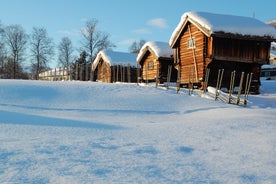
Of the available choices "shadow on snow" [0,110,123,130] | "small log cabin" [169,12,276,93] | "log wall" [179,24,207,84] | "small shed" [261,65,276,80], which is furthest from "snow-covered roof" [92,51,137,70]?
"shadow on snow" [0,110,123,130]

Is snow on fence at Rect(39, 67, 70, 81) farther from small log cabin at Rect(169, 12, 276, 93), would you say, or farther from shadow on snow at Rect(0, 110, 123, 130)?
shadow on snow at Rect(0, 110, 123, 130)

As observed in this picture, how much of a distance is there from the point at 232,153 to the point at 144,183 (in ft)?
6.77

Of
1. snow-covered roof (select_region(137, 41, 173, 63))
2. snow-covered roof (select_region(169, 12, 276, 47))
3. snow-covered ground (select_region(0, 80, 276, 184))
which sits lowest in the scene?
snow-covered ground (select_region(0, 80, 276, 184))

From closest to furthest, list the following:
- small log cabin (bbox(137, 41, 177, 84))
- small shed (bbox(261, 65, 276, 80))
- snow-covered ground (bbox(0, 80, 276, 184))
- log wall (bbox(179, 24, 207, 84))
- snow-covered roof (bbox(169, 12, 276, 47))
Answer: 1. snow-covered ground (bbox(0, 80, 276, 184))
2. snow-covered roof (bbox(169, 12, 276, 47))
3. log wall (bbox(179, 24, 207, 84))
4. small log cabin (bbox(137, 41, 177, 84))
5. small shed (bbox(261, 65, 276, 80))

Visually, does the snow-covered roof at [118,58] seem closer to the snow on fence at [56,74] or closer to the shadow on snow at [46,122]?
the snow on fence at [56,74]

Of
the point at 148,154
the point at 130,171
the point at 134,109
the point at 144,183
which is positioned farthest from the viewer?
→ the point at 134,109

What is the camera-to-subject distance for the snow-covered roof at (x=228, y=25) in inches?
723

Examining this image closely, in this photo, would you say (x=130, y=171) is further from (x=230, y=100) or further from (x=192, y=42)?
(x=192, y=42)

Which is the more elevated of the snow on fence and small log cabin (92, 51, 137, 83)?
small log cabin (92, 51, 137, 83)

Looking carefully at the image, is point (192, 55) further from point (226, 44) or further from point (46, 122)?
point (46, 122)

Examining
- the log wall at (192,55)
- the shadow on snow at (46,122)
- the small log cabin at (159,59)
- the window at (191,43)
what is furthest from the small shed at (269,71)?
the shadow on snow at (46,122)

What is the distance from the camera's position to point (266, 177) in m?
4.25

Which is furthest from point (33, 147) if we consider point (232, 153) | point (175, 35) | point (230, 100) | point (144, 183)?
point (175, 35)

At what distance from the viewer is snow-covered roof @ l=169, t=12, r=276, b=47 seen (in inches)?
723
